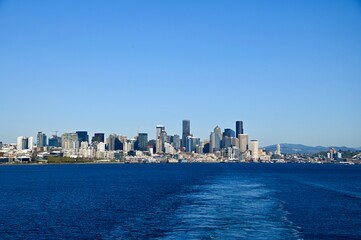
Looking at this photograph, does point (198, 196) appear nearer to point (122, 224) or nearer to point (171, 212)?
point (171, 212)

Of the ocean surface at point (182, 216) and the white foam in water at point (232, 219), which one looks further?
the ocean surface at point (182, 216)

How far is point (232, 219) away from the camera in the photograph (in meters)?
39.3

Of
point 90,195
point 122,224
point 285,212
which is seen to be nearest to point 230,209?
point 285,212

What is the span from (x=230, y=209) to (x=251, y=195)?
49.2 feet

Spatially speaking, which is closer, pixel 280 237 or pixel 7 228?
pixel 280 237

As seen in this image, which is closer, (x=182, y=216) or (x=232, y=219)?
(x=232, y=219)

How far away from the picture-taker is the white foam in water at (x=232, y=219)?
33.2 metres

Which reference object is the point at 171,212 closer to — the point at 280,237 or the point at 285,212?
the point at 285,212

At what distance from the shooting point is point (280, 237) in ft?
106

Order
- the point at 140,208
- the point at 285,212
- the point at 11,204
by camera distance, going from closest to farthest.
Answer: the point at 285,212
the point at 140,208
the point at 11,204

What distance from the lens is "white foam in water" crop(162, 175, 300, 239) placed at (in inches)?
1306

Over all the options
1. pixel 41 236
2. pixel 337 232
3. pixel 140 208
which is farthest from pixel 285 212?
pixel 41 236

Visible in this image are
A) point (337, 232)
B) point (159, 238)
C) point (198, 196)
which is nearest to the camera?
point (159, 238)

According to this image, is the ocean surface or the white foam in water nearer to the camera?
the white foam in water
